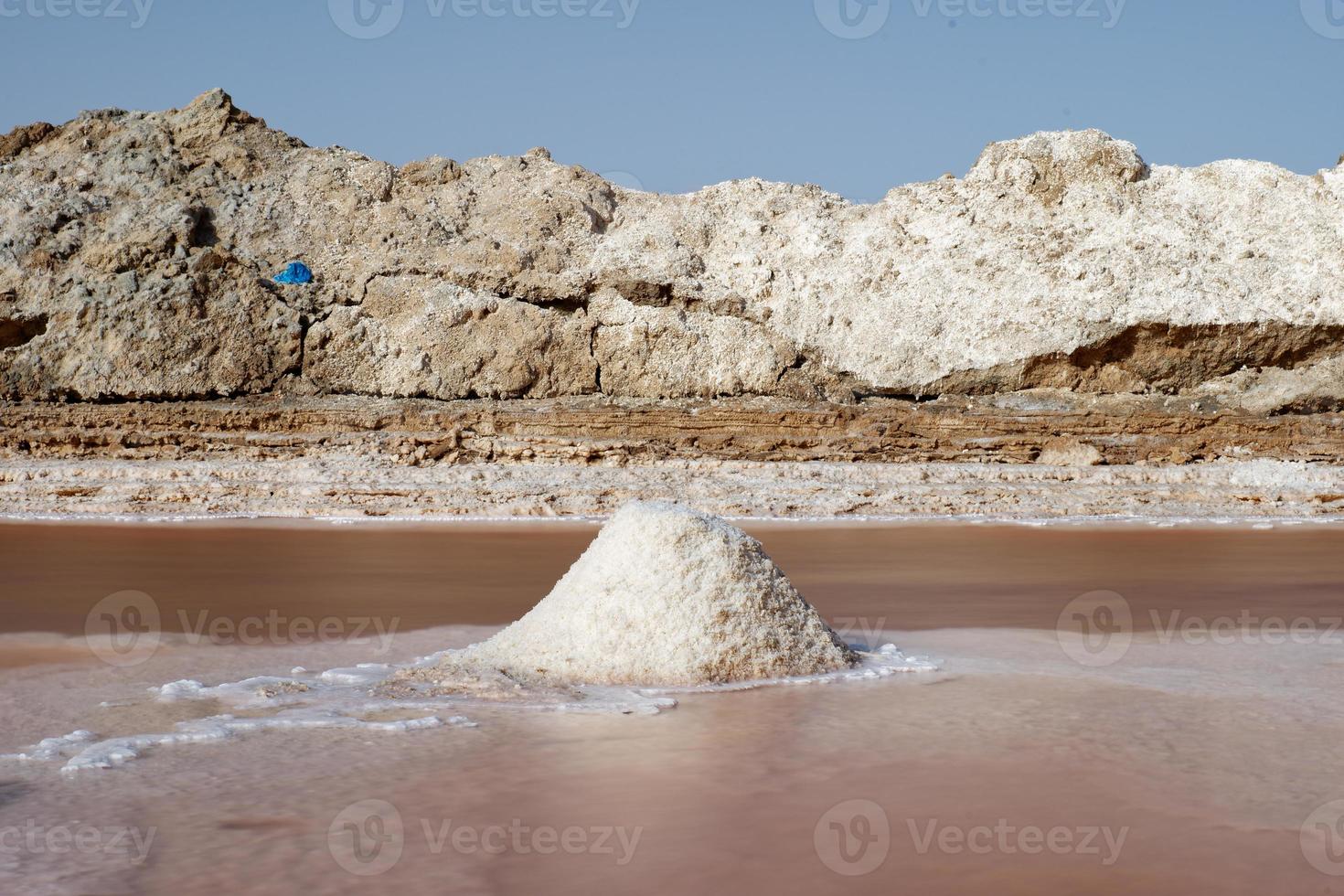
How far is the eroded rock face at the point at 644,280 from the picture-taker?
70.6ft

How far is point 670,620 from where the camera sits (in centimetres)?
592

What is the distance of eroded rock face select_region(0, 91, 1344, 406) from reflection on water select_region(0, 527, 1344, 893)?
14.3m

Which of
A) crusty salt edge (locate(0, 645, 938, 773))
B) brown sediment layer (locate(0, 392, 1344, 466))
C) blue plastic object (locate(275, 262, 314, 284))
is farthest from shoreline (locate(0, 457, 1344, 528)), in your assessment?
crusty salt edge (locate(0, 645, 938, 773))

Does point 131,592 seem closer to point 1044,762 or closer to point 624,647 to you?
point 624,647

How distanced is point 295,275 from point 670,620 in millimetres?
18329

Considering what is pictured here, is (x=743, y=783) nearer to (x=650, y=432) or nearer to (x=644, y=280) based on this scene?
(x=650, y=432)

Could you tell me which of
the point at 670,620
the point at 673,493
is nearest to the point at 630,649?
the point at 670,620

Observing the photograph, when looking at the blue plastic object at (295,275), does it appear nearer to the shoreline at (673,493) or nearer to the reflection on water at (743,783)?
the shoreline at (673,493)

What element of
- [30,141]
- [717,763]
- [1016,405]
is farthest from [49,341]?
[717,763]

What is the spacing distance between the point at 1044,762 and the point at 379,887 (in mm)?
2407

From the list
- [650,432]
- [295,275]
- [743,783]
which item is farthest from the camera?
[295,275]

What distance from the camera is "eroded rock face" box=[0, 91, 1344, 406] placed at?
21.5 metres

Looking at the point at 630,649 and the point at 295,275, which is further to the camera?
the point at 295,275

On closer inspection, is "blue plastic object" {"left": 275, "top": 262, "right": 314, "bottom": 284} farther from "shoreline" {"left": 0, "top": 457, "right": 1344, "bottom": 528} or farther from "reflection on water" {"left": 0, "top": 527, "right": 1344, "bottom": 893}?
"reflection on water" {"left": 0, "top": 527, "right": 1344, "bottom": 893}
